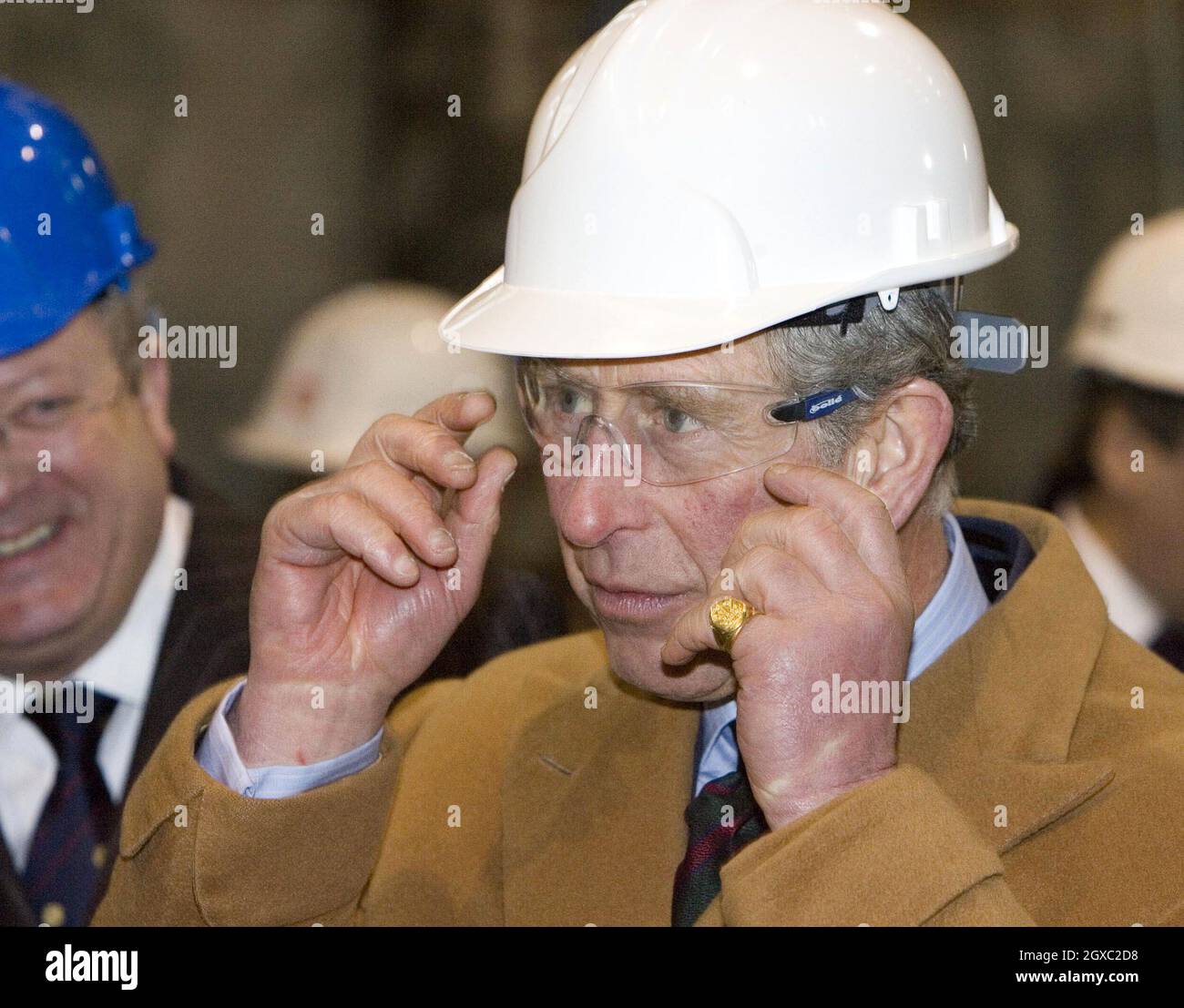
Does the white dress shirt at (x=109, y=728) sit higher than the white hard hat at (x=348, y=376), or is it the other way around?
the white dress shirt at (x=109, y=728)

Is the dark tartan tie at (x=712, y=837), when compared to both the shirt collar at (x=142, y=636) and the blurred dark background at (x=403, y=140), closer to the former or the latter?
the shirt collar at (x=142, y=636)

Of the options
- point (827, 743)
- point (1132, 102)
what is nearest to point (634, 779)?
point (827, 743)

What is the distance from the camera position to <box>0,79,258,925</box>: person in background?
3.06m

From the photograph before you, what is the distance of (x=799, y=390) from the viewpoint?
2.36 metres

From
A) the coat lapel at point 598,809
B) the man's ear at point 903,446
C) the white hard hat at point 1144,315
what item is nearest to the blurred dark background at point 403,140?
the white hard hat at point 1144,315

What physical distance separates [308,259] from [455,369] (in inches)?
101

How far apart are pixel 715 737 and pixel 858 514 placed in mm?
668

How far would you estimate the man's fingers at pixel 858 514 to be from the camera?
83.0 inches

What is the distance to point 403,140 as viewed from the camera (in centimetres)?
909

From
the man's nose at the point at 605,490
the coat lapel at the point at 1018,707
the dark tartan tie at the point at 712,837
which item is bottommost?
the dark tartan tie at the point at 712,837

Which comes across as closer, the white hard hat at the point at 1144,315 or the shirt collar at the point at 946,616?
the shirt collar at the point at 946,616

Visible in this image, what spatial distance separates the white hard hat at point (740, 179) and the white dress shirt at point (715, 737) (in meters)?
0.52
